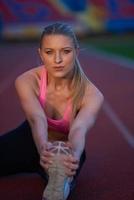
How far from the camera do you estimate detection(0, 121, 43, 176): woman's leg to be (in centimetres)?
240

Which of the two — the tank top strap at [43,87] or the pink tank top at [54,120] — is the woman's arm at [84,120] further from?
the tank top strap at [43,87]

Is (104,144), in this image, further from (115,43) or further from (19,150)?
(115,43)

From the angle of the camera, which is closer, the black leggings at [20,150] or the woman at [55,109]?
the woman at [55,109]

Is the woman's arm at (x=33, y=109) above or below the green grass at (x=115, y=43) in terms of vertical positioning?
above

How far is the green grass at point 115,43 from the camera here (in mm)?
7684

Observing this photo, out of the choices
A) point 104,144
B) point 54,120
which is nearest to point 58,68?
point 54,120

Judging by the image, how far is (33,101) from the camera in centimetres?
213

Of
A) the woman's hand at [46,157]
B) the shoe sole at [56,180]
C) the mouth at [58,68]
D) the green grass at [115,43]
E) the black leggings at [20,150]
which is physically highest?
the mouth at [58,68]

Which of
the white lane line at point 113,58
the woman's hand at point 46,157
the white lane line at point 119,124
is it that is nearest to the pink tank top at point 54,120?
the woman's hand at point 46,157

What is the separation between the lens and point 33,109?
2.11m

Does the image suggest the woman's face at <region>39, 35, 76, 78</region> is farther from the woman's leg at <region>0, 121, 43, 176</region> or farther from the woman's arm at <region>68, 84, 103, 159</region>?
the woman's leg at <region>0, 121, 43, 176</region>

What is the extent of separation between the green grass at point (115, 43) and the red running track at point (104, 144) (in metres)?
1.50

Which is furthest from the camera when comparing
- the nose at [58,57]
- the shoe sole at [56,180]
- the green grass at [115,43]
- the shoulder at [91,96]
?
the green grass at [115,43]

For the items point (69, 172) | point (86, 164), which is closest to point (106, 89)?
point (86, 164)
